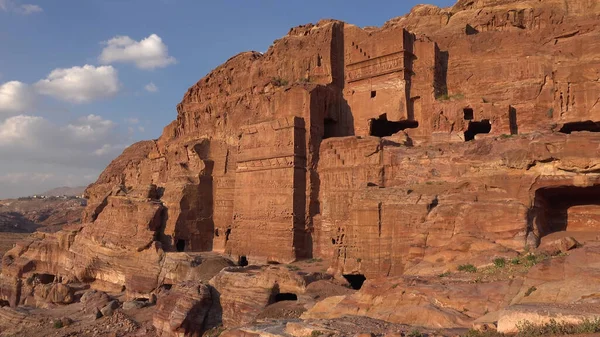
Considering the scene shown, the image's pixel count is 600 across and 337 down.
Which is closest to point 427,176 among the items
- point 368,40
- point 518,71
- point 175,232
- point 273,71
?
point 518,71

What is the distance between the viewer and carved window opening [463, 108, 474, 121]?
21.6 m

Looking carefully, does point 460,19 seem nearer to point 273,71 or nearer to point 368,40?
point 368,40

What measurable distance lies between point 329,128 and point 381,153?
5.10 m

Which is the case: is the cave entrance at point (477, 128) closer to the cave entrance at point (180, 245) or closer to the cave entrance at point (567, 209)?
the cave entrance at point (567, 209)

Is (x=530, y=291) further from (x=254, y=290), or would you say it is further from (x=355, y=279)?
(x=254, y=290)

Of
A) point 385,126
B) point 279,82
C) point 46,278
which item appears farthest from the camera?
point 46,278

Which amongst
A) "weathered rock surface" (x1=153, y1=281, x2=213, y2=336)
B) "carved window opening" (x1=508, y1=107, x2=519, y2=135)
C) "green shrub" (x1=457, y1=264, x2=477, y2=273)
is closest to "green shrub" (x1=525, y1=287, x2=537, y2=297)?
"green shrub" (x1=457, y1=264, x2=477, y2=273)

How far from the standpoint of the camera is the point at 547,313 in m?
8.84

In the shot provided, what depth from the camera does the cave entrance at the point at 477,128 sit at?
21531 millimetres

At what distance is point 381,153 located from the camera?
21.3 m

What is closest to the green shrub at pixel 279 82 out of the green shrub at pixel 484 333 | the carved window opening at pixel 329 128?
the carved window opening at pixel 329 128

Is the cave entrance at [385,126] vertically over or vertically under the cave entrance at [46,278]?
over

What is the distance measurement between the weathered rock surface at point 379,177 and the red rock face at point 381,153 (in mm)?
69

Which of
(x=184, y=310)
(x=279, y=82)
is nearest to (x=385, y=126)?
(x=279, y=82)
